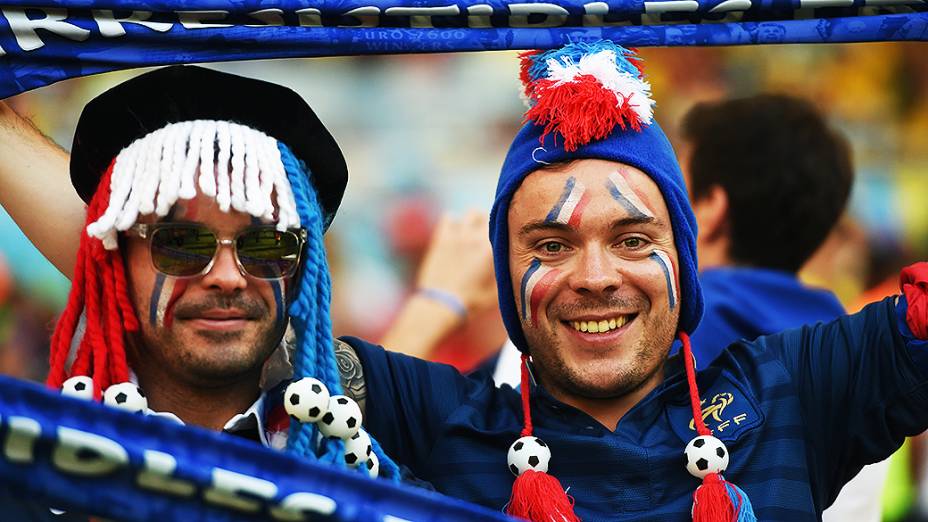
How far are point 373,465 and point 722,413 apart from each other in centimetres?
76

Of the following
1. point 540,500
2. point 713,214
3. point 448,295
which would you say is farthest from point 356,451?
point 713,214

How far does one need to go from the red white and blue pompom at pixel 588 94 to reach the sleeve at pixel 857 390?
64 centimetres

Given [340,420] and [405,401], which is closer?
[340,420]

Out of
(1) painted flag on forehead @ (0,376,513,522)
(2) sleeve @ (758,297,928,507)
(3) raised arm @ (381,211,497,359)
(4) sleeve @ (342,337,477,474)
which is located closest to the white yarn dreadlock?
(4) sleeve @ (342,337,477,474)

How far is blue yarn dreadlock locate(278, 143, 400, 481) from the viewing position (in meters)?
2.73

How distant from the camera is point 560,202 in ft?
9.73

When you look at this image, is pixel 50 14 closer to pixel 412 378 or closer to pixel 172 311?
pixel 172 311

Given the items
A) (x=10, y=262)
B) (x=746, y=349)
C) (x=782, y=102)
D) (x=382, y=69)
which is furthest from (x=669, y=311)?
(x=10, y=262)

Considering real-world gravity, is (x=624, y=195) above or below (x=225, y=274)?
above

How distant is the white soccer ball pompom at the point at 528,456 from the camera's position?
2850 mm

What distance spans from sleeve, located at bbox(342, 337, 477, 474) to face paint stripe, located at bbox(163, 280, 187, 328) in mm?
520

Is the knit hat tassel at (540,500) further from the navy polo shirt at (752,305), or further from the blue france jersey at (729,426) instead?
the navy polo shirt at (752,305)

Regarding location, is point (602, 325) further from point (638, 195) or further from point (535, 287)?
point (638, 195)

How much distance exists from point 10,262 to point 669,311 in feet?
10.3
